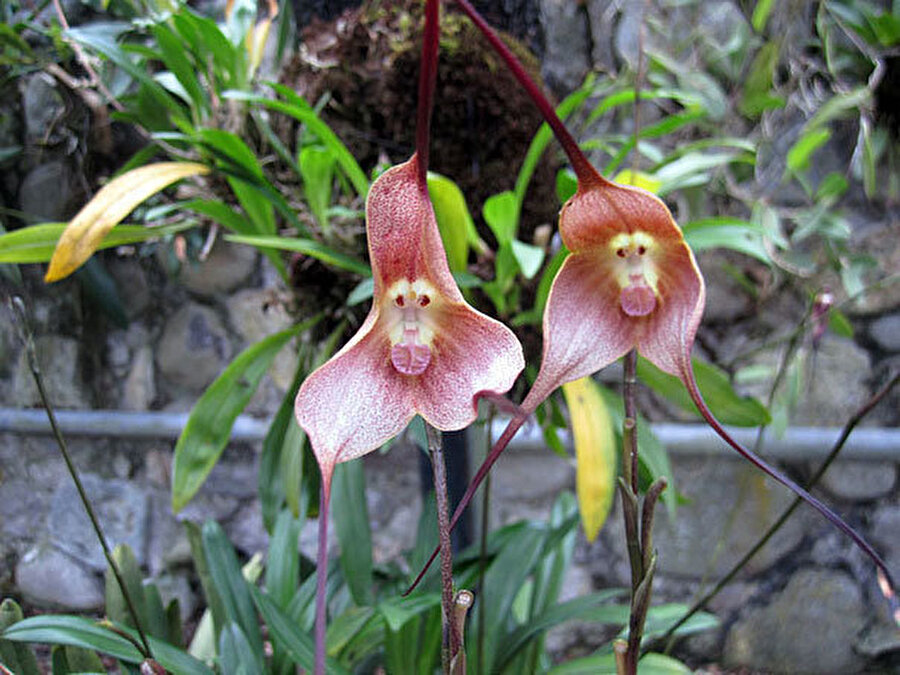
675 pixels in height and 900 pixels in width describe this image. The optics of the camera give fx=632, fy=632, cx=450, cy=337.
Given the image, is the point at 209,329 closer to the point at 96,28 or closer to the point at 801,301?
the point at 96,28

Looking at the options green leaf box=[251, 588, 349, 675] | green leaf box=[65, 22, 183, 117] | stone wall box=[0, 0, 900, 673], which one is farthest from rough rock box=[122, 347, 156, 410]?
green leaf box=[251, 588, 349, 675]

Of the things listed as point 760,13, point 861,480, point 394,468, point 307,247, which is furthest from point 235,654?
point 760,13

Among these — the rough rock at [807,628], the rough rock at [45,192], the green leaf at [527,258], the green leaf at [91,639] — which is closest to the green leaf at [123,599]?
the green leaf at [91,639]

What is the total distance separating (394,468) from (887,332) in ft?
3.55

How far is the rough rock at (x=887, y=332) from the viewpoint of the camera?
1.30 metres

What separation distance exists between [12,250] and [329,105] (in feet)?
1.18

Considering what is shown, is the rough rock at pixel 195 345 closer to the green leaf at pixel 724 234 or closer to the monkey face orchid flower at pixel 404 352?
the green leaf at pixel 724 234

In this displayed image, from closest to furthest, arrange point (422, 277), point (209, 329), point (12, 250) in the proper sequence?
point (422, 277)
point (12, 250)
point (209, 329)

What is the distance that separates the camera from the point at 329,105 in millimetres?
735

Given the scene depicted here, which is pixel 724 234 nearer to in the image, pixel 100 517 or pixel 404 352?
pixel 404 352

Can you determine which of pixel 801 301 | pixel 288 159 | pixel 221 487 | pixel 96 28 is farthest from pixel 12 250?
pixel 801 301

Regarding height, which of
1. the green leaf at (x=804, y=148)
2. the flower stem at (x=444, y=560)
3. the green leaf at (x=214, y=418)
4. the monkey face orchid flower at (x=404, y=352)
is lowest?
the green leaf at (x=214, y=418)

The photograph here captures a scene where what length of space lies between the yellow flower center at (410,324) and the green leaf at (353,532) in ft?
1.68

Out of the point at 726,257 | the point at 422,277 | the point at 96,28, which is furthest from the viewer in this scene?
the point at 726,257
